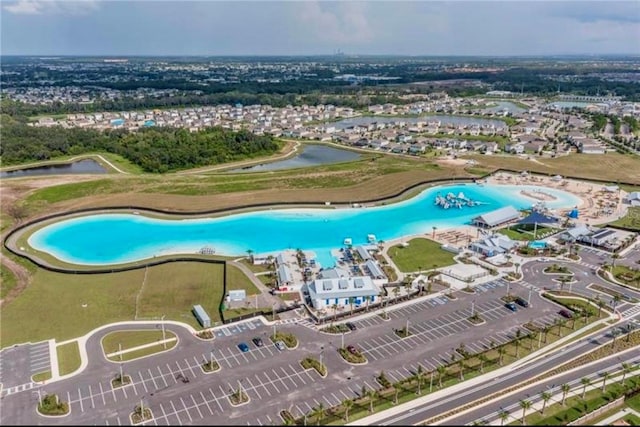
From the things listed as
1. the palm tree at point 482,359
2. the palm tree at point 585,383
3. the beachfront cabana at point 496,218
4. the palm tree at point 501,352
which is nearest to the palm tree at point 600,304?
the palm tree at point 585,383

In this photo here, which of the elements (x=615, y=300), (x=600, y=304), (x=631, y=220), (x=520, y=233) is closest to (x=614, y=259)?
(x=520, y=233)

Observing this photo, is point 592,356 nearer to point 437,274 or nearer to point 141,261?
point 437,274

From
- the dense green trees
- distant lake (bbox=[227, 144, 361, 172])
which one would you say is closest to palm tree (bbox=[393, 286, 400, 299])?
distant lake (bbox=[227, 144, 361, 172])

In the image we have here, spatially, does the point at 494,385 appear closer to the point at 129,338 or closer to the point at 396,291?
the point at 396,291

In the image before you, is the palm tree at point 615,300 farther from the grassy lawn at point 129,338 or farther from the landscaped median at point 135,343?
the grassy lawn at point 129,338

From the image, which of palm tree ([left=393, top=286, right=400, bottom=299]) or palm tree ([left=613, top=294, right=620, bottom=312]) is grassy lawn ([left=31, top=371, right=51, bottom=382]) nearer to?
palm tree ([left=393, top=286, right=400, bottom=299])

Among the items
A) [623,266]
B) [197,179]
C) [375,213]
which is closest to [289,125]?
[197,179]
